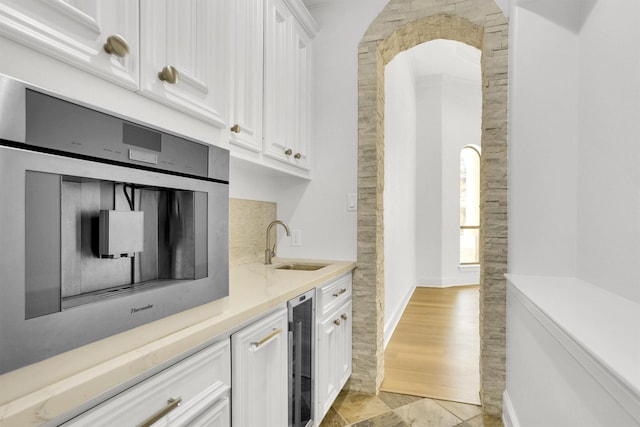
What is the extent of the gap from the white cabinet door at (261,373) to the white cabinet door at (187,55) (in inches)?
27.8

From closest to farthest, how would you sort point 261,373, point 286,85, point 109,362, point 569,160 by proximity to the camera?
point 109,362 → point 261,373 → point 569,160 → point 286,85

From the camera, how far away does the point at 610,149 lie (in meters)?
1.53

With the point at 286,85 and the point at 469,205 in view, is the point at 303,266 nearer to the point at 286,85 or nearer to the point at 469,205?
the point at 286,85

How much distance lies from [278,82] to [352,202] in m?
0.89

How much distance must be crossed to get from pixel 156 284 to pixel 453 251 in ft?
18.9

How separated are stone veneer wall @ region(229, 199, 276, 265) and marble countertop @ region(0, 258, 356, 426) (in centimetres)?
88

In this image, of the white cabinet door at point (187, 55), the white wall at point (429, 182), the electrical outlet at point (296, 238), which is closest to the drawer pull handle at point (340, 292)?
the electrical outlet at point (296, 238)

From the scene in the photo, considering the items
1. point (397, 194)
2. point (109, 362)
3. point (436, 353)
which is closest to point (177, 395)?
point (109, 362)

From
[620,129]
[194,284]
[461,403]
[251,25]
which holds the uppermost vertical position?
[251,25]

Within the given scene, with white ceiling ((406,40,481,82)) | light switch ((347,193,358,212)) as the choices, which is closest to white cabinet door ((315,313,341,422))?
light switch ((347,193,358,212))

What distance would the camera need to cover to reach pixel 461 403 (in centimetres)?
227

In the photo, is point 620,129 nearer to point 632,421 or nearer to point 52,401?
point 632,421

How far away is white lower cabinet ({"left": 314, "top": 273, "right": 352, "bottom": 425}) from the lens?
5.99 feet

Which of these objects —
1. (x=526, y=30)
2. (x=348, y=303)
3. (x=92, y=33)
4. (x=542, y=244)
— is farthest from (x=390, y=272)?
(x=92, y=33)
